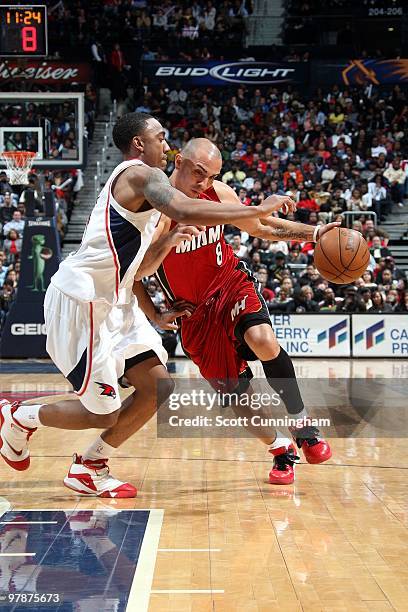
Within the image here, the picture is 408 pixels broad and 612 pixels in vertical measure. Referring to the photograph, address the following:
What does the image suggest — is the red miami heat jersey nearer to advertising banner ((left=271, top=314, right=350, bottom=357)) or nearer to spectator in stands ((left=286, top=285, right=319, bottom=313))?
advertising banner ((left=271, top=314, right=350, bottom=357))

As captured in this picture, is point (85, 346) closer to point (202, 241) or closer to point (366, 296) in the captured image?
point (202, 241)

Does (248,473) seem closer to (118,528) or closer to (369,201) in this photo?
(118,528)

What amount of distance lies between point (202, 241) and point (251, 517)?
1.70 meters

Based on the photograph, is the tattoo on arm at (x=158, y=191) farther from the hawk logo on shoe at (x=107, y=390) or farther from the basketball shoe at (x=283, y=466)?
the basketball shoe at (x=283, y=466)

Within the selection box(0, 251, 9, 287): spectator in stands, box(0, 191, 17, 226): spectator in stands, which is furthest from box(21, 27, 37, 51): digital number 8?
box(0, 191, 17, 226): spectator in stands


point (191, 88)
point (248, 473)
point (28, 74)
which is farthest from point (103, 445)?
point (191, 88)

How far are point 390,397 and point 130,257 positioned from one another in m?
5.63

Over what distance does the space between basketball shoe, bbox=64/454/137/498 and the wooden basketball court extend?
80mm

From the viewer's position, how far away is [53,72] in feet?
67.9

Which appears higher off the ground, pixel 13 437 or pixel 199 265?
pixel 199 265

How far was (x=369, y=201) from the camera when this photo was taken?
1806cm

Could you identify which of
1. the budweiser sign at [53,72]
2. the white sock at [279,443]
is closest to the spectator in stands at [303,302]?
the budweiser sign at [53,72]

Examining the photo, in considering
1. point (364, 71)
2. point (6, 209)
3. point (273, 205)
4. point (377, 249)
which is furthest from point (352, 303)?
point (273, 205)

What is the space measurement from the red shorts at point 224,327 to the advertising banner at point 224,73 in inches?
680
